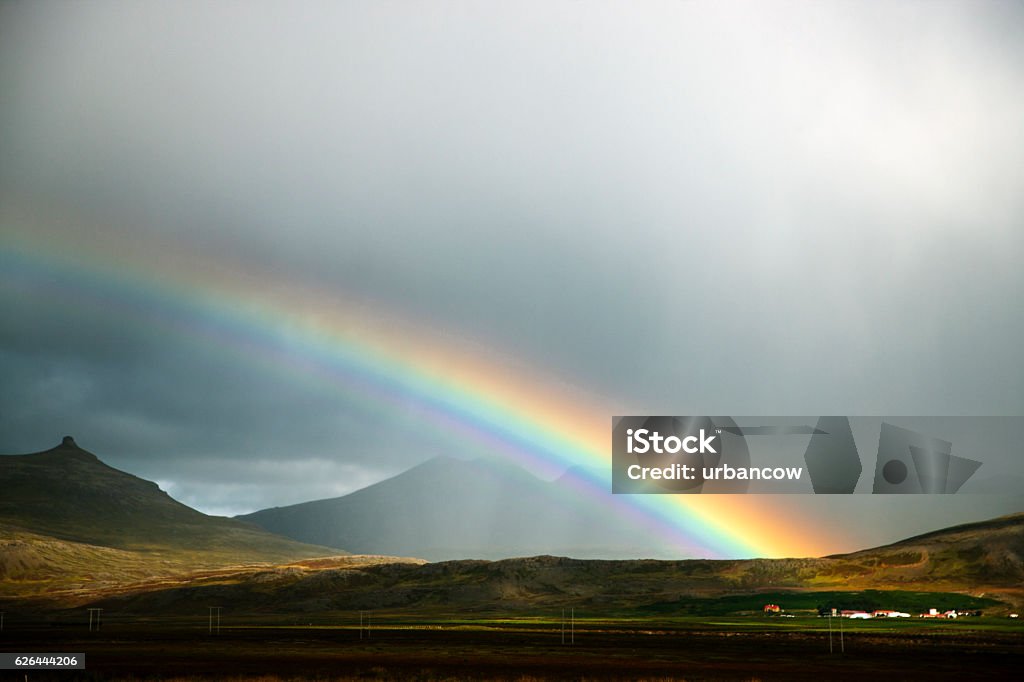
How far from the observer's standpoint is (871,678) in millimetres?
70438

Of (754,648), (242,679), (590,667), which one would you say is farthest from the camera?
(754,648)

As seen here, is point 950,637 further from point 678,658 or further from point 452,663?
point 452,663

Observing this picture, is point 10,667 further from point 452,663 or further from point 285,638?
point 285,638

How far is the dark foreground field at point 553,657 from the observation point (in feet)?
236

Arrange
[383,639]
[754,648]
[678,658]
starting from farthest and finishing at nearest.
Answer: [383,639]
[754,648]
[678,658]

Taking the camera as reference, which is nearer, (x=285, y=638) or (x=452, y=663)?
(x=452, y=663)

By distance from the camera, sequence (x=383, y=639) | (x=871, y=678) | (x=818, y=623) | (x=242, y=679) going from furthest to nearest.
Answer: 1. (x=818, y=623)
2. (x=383, y=639)
3. (x=871, y=678)
4. (x=242, y=679)

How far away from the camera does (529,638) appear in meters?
130

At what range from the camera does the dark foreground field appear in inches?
2830

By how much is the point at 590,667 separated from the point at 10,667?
1802 inches

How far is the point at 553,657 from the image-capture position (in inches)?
3610

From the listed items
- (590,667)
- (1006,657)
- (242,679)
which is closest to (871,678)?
(590,667)

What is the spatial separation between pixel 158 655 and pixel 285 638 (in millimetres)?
40100

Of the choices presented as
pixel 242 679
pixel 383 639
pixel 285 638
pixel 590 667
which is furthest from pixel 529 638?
pixel 242 679
